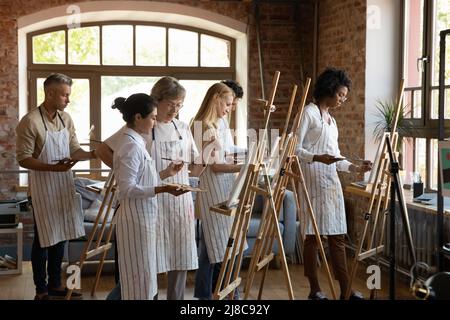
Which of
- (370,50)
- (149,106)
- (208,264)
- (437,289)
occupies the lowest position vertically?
(208,264)

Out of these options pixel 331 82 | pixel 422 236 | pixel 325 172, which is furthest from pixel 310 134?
pixel 422 236

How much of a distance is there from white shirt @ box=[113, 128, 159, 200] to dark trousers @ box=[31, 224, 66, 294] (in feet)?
Answer: 5.82

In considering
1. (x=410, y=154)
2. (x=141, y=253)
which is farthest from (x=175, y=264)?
(x=410, y=154)

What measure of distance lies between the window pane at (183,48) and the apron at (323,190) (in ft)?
13.3

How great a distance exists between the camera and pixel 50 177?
5.47 metres

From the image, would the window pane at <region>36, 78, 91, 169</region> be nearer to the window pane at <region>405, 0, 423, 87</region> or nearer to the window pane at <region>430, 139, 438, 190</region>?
the window pane at <region>405, 0, 423, 87</region>

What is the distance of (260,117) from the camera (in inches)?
356

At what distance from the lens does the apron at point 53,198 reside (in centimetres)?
545

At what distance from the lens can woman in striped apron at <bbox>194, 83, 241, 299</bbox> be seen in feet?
16.5

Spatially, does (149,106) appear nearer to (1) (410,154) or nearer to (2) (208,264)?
(2) (208,264)

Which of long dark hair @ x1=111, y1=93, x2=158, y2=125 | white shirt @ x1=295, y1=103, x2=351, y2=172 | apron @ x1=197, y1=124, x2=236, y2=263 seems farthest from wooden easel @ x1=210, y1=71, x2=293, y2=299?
white shirt @ x1=295, y1=103, x2=351, y2=172

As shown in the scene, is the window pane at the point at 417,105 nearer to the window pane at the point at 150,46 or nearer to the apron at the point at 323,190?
the apron at the point at 323,190

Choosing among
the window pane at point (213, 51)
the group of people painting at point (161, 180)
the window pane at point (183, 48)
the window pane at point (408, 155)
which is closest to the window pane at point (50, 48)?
the window pane at point (183, 48)

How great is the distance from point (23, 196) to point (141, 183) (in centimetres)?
457
